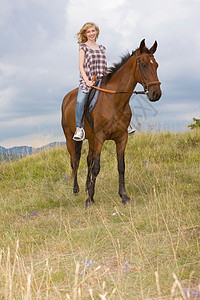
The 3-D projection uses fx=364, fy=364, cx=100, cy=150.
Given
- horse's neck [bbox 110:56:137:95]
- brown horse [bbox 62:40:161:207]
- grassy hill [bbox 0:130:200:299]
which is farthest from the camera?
horse's neck [bbox 110:56:137:95]

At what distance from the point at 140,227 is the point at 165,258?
3.95ft

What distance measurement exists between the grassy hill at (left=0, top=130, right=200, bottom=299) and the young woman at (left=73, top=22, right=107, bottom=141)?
164 centimetres

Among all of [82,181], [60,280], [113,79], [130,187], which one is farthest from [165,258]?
[82,181]

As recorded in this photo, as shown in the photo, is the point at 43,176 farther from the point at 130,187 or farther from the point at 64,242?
the point at 64,242

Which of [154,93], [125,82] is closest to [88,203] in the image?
[125,82]

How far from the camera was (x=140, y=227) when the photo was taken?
501cm

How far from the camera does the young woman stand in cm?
682

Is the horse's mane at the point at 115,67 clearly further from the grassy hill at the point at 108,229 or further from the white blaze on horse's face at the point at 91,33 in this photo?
the grassy hill at the point at 108,229

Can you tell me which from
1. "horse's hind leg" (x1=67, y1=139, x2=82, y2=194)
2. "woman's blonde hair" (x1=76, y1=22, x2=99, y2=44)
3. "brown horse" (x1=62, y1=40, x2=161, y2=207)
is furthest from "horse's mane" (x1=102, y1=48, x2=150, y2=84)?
"horse's hind leg" (x1=67, y1=139, x2=82, y2=194)

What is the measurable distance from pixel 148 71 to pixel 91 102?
1.31 meters

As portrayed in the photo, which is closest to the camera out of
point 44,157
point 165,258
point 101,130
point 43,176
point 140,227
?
point 165,258

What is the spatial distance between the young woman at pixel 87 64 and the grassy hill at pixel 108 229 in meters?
1.64

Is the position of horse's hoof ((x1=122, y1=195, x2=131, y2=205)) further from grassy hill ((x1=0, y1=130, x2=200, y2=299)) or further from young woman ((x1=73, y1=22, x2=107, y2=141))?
young woman ((x1=73, y1=22, x2=107, y2=141))

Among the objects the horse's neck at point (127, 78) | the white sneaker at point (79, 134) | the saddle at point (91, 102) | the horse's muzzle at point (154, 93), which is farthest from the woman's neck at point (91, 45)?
the horse's muzzle at point (154, 93)
